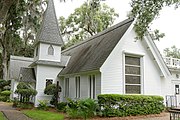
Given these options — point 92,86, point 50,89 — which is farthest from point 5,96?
point 92,86

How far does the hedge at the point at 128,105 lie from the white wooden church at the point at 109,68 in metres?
0.85

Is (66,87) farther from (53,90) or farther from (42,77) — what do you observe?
(42,77)

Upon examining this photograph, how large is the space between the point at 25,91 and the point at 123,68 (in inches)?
327

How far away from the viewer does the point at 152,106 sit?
13.6 metres

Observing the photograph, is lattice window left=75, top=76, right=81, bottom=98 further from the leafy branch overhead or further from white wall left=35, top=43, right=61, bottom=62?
the leafy branch overhead

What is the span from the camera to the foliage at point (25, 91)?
15.8m

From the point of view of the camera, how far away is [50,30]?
64.0 ft

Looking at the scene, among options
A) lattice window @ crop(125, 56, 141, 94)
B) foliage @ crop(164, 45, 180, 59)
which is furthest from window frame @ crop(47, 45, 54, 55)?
foliage @ crop(164, 45, 180, 59)

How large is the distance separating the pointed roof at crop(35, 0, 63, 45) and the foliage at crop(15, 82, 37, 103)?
4.48 meters

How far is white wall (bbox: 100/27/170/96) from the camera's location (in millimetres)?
12953

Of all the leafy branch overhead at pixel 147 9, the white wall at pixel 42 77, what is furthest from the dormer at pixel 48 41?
the leafy branch overhead at pixel 147 9

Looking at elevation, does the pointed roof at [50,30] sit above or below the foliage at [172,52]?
below

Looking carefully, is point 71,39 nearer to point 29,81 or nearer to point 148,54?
point 29,81

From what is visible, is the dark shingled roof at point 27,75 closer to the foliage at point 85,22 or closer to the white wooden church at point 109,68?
the white wooden church at point 109,68
